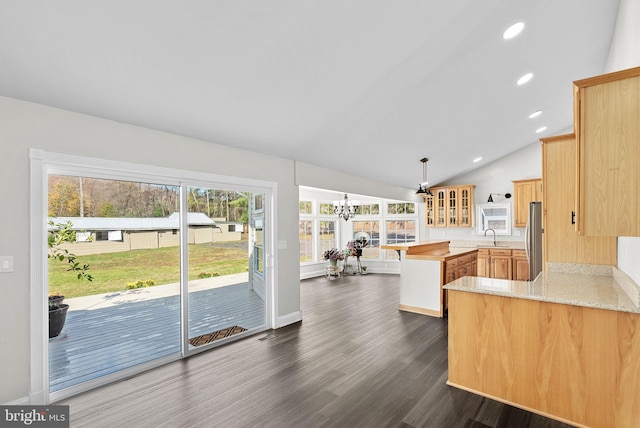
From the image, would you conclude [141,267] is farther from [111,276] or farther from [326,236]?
[326,236]

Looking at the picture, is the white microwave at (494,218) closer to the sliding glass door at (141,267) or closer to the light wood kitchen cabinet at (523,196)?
the light wood kitchen cabinet at (523,196)

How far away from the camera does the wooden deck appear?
2.86 metres

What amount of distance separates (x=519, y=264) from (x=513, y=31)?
5.45 m

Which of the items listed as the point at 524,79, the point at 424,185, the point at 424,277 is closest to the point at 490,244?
the point at 424,185

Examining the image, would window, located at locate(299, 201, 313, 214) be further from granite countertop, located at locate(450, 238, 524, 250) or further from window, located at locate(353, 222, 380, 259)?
granite countertop, located at locate(450, 238, 524, 250)

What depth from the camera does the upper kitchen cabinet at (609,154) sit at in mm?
1675

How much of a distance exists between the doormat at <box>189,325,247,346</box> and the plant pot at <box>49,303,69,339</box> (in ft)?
4.11

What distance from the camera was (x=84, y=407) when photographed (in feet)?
7.84

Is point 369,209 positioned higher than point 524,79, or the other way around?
point 524,79

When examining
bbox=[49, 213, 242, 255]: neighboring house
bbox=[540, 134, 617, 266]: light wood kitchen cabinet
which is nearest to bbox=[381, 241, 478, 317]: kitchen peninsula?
bbox=[540, 134, 617, 266]: light wood kitchen cabinet

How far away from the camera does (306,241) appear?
8383mm

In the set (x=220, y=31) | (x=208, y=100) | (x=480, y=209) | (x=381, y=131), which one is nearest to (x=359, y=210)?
(x=480, y=209)

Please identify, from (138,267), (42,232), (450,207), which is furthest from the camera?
(450,207)

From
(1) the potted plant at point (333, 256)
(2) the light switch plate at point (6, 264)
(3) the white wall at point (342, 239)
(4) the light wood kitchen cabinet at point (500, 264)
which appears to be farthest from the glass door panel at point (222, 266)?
(4) the light wood kitchen cabinet at point (500, 264)
